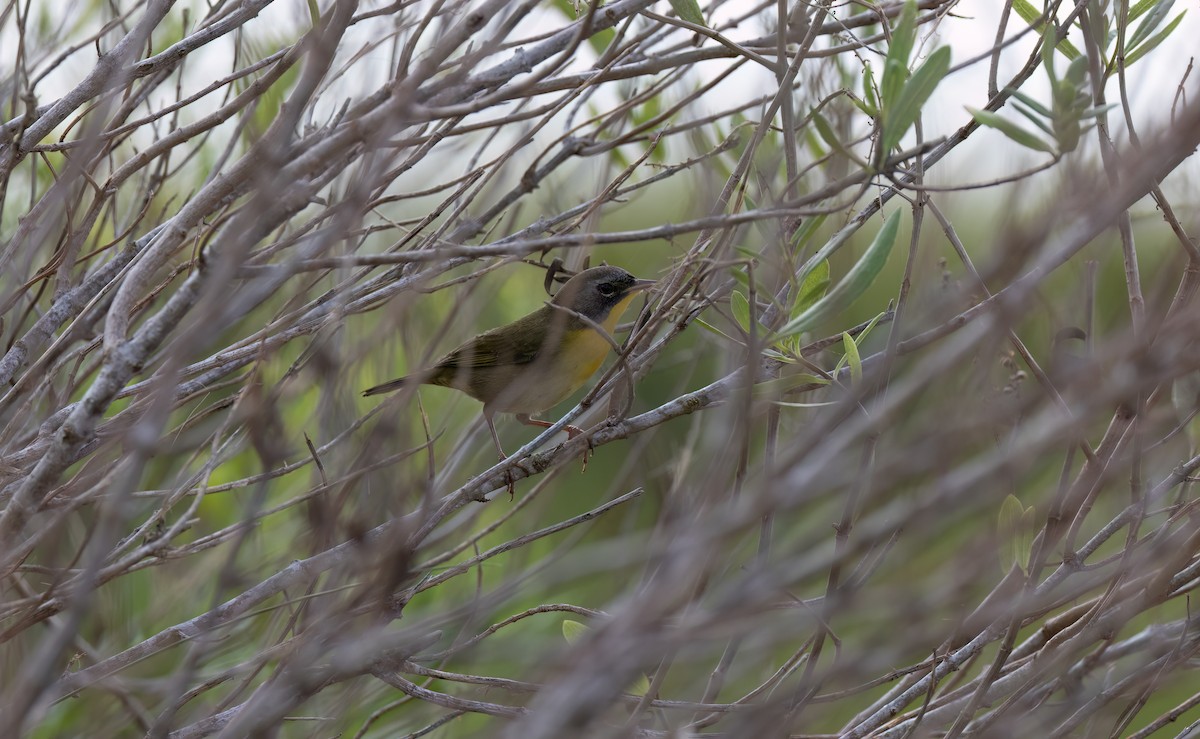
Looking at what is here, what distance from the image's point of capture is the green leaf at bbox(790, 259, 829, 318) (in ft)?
6.06

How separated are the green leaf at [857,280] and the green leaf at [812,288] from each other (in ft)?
0.54

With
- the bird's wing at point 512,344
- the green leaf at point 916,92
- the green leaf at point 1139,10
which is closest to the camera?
the green leaf at point 916,92

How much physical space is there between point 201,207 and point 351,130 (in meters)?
0.41

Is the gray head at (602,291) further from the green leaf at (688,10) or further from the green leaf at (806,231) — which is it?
the green leaf at (806,231)

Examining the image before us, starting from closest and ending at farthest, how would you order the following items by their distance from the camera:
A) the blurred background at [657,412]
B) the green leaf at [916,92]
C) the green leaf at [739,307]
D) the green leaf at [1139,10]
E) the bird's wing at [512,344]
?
the blurred background at [657,412] → the green leaf at [916,92] → the green leaf at [739,307] → the green leaf at [1139,10] → the bird's wing at [512,344]

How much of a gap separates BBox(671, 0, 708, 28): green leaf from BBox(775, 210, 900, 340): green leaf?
81cm

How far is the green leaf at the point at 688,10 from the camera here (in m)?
2.22

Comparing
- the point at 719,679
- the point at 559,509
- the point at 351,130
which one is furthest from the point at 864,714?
the point at 559,509

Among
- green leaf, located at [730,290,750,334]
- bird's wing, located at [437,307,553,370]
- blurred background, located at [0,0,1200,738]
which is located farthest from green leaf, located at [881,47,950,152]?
bird's wing, located at [437,307,553,370]

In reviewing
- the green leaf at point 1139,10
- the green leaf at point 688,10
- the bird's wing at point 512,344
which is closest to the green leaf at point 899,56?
the green leaf at point 688,10

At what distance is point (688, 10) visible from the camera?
224 centimetres

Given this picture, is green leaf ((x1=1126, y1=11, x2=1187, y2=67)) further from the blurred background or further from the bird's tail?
the bird's tail

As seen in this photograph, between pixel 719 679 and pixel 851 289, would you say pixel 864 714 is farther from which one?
pixel 851 289

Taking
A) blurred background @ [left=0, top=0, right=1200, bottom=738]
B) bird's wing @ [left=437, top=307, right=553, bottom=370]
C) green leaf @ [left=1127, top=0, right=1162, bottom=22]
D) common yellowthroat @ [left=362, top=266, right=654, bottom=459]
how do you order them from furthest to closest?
1. bird's wing @ [left=437, top=307, right=553, bottom=370]
2. common yellowthroat @ [left=362, top=266, right=654, bottom=459]
3. green leaf @ [left=1127, top=0, right=1162, bottom=22]
4. blurred background @ [left=0, top=0, right=1200, bottom=738]
